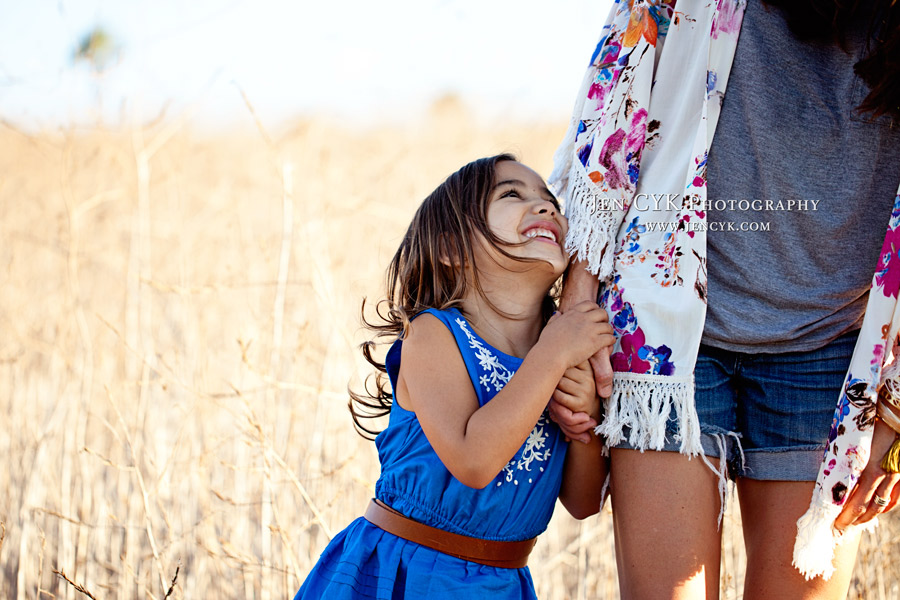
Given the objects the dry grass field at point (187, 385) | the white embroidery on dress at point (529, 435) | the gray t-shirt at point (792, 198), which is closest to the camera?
the gray t-shirt at point (792, 198)

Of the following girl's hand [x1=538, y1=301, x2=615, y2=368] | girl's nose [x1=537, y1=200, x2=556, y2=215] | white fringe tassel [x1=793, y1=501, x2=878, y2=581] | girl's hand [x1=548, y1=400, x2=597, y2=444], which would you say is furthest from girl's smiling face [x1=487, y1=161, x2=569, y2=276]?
white fringe tassel [x1=793, y1=501, x2=878, y2=581]

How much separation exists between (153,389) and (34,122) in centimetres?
139

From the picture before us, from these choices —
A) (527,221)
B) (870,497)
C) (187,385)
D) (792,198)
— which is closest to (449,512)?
(527,221)

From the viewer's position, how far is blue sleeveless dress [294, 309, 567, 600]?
1.49m

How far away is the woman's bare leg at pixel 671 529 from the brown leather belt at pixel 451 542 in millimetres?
242

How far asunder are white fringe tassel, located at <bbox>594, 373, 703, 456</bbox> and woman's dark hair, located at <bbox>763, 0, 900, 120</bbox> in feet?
1.90

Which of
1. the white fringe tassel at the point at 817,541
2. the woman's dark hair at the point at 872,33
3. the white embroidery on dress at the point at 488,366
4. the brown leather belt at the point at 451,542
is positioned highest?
the woman's dark hair at the point at 872,33

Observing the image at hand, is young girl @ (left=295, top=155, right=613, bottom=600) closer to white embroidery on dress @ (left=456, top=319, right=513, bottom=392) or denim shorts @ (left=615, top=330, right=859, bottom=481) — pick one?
white embroidery on dress @ (left=456, top=319, right=513, bottom=392)

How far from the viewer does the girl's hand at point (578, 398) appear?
150 cm

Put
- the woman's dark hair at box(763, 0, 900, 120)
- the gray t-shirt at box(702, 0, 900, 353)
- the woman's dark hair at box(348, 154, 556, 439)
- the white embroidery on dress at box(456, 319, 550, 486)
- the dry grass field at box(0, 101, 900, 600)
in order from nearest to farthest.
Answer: the woman's dark hair at box(763, 0, 900, 120), the gray t-shirt at box(702, 0, 900, 353), the white embroidery on dress at box(456, 319, 550, 486), the woman's dark hair at box(348, 154, 556, 439), the dry grass field at box(0, 101, 900, 600)

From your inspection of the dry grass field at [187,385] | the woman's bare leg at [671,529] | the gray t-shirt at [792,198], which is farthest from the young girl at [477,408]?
the dry grass field at [187,385]

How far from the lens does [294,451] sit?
9.77 feet

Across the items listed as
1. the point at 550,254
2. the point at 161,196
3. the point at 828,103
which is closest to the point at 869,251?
the point at 828,103

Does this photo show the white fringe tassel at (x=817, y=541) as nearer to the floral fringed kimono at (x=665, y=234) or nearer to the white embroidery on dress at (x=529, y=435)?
the floral fringed kimono at (x=665, y=234)
